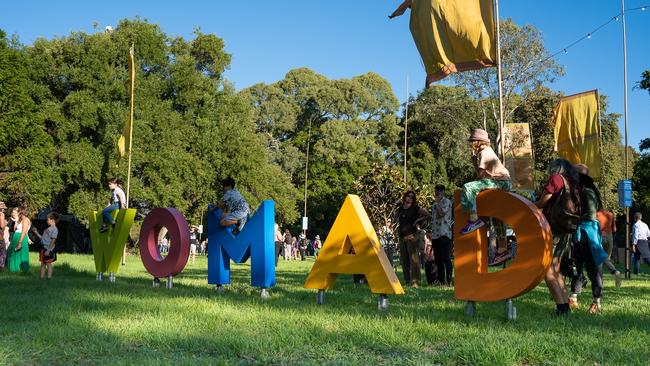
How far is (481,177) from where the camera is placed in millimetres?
7387

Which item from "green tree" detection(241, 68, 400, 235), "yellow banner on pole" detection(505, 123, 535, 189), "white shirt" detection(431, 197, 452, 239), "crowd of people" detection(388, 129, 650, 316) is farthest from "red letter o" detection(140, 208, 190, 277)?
"green tree" detection(241, 68, 400, 235)

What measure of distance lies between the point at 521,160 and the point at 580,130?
26.3 feet

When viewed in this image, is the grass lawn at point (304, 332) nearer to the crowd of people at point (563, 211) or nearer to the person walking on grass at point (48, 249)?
the crowd of people at point (563, 211)

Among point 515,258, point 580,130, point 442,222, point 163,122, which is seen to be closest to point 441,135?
point 163,122

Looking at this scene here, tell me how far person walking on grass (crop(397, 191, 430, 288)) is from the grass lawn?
323cm

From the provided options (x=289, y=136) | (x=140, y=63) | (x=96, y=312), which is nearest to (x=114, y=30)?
(x=140, y=63)

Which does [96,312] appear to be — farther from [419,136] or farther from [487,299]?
[419,136]

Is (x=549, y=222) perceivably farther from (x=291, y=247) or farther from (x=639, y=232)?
(x=291, y=247)

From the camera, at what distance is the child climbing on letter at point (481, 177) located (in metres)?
7.20

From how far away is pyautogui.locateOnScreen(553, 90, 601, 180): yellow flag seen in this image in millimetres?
14938

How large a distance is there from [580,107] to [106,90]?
82.6 ft

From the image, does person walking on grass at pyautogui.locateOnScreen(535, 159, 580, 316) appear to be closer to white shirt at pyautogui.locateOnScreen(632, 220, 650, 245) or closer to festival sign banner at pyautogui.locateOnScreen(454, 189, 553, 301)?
festival sign banner at pyautogui.locateOnScreen(454, 189, 553, 301)

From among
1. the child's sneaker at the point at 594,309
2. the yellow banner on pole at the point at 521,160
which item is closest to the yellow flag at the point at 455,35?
the child's sneaker at the point at 594,309

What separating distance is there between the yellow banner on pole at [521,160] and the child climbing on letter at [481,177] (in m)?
15.6
